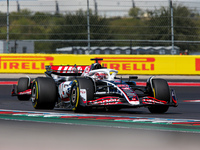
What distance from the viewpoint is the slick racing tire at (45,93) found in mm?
11484

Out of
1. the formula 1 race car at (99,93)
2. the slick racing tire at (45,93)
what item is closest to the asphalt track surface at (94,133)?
the formula 1 race car at (99,93)

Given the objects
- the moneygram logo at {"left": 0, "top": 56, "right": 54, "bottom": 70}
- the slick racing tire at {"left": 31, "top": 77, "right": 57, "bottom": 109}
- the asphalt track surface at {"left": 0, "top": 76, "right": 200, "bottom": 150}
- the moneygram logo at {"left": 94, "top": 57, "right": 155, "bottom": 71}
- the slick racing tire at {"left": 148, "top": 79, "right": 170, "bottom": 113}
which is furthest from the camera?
the moneygram logo at {"left": 0, "top": 56, "right": 54, "bottom": 70}

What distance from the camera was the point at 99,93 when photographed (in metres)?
11.0

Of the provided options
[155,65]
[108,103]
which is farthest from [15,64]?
[108,103]

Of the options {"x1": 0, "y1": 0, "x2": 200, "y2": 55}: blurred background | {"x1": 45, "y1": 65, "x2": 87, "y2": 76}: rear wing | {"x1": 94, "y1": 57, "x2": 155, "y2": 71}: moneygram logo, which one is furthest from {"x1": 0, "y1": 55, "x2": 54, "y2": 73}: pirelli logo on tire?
{"x1": 45, "y1": 65, "x2": 87, "y2": 76}: rear wing

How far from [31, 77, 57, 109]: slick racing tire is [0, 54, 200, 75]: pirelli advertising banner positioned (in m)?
13.2

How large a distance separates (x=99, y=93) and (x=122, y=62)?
45.8ft

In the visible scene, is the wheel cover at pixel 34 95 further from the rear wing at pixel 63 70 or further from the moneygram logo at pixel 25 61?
the moneygram logo at pixel 25 61

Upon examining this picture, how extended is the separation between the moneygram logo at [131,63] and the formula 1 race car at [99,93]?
12.3m

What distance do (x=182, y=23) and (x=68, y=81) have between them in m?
14.2

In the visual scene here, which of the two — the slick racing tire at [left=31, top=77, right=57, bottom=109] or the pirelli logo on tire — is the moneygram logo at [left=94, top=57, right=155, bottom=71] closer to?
the pirelli logo on tire

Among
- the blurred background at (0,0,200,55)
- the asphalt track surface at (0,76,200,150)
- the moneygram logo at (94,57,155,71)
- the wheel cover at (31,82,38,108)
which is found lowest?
the asphalt track surface at (0,76,200,150)

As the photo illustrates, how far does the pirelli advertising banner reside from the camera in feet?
81.6

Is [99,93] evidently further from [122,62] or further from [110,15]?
[122,62]
